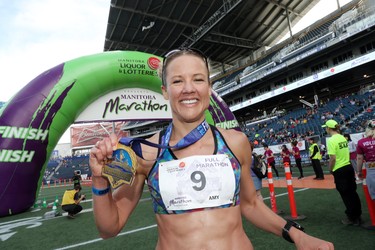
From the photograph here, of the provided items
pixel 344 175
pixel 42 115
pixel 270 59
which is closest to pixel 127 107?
pixel 42 115

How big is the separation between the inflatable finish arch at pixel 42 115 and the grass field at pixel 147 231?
0.96m

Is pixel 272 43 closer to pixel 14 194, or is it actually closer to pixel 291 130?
pixel 291 130

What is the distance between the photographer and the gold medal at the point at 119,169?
1212mm

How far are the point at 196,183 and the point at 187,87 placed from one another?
536mm

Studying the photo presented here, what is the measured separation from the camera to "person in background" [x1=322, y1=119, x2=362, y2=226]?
4.41m

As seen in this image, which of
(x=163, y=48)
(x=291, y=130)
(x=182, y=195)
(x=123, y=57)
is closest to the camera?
(x=182, y=195)

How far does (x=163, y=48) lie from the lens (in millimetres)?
32594

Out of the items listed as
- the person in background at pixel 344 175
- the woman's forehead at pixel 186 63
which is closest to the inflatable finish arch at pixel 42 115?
the person in background at pixel 344 175

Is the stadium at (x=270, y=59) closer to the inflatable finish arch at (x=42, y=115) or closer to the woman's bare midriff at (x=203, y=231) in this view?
the inflatable finish arch at (x=42, y=115)

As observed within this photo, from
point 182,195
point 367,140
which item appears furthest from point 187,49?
point 367,140

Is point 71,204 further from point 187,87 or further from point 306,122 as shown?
point 306,122

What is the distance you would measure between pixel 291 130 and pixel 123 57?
62.1ft

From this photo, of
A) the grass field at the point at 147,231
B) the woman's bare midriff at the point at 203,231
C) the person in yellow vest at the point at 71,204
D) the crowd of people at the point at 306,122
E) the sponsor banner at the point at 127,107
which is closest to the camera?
the woman's bare midriff at the point at 203,231

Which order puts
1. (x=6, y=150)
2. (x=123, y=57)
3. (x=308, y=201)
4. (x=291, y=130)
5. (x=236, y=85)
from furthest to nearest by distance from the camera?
(x=236, y=85), (x=291, y=130), (x=123, y=57), (x=308, y=201), (x=6, y=150)
